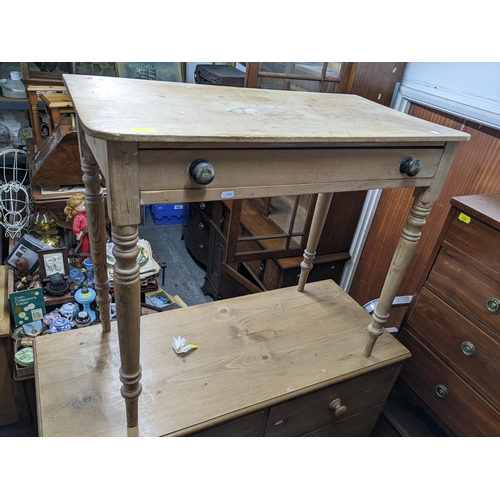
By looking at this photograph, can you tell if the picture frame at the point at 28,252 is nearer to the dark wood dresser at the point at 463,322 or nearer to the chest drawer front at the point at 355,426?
the chest drawer front at the point at 355,426

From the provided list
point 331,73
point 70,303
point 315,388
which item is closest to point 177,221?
point 70,303

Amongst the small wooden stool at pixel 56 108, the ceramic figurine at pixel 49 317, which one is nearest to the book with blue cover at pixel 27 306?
the ceramic figurine at pixel 49 317

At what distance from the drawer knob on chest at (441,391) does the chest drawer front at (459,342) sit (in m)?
0.09

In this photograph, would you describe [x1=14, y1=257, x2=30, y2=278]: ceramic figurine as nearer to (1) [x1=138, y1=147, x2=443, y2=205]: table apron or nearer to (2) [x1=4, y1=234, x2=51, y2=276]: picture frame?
(2) [x1=4, y1=234, x2=51, y2=276]: picture frame

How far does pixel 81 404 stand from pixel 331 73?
66.4 inches

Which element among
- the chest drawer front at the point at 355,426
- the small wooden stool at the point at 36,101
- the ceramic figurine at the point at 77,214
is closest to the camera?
the chest drawer front at the point at 355,426

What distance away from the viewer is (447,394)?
4.37ft

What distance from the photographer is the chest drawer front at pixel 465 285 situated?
3.81 ft

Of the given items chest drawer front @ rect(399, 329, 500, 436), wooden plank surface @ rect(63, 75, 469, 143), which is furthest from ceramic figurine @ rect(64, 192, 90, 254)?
chest drawer front @ rect(399, 329, 500, 436)

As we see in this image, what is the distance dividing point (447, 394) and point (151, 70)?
9.29ft

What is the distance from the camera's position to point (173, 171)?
2.63 ft

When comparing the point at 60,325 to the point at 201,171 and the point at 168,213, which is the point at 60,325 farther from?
the point at 168,213
